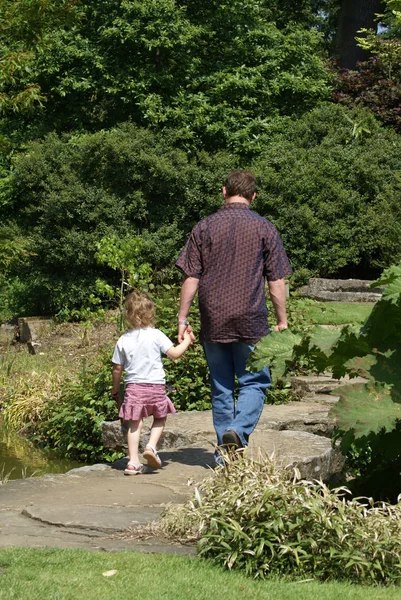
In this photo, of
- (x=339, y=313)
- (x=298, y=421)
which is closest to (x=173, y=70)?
(x=339, y=313)

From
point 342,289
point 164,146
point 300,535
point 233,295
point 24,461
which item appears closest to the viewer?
point 300,535

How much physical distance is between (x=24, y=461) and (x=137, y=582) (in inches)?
205

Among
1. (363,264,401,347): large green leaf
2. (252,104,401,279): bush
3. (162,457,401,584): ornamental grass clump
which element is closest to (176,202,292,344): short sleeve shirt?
(363,264,401,347): large green leaf

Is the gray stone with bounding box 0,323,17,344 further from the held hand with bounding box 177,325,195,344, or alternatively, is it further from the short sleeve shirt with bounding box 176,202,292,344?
the short sleeve shirt with bounding box 176,202,292,344

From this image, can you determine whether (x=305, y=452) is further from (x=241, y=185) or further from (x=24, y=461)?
(x=24, y=461)

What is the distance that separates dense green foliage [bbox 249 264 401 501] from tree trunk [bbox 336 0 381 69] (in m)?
20.4

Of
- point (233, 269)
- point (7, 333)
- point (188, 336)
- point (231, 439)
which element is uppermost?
point (233, 269)

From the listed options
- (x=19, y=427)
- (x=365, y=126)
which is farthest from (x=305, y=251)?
(x=19, y=427)

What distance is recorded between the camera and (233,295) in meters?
6.20

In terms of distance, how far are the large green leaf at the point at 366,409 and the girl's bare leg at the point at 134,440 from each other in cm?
230

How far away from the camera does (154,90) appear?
18.3 metres

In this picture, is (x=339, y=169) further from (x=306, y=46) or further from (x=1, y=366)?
(x=1, y=366)

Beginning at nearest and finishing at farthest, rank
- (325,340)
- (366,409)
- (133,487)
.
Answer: (366,409) → (325,340) → (133,487)

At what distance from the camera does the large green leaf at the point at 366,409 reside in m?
4.42
